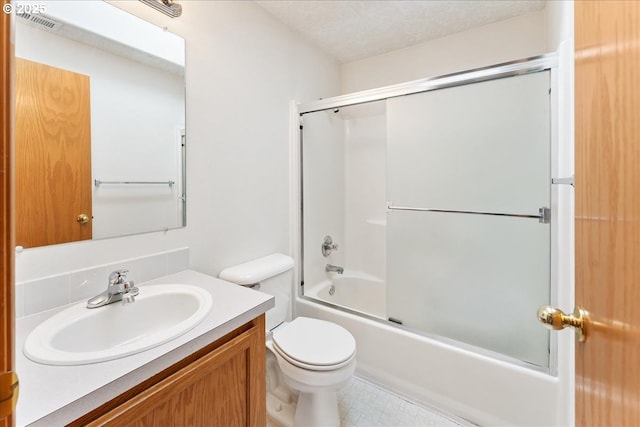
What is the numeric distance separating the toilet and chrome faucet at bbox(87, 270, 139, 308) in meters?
0.51

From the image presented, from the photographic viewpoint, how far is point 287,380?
1.33m

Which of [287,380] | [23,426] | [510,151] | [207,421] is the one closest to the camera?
[23,426]

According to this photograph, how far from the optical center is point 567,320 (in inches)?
23.3

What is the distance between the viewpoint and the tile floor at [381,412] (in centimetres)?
147

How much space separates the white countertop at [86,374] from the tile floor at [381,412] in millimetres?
964

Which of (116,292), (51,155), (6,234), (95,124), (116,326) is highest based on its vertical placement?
(95,124)

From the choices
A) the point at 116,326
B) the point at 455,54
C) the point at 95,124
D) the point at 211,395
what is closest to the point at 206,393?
the point at 211,395

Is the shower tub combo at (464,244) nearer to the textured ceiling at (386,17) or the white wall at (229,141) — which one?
the white wall at (229,141)

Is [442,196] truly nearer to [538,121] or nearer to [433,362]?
[538,121]

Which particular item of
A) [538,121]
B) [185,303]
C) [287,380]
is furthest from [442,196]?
[185,303]

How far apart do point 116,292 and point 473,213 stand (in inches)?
73.4

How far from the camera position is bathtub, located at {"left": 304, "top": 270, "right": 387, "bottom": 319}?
2.27 m

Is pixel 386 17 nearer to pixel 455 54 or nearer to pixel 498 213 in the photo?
pixel 455 54

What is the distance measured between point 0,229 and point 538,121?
6.58ft
